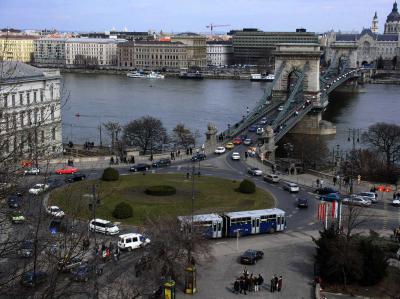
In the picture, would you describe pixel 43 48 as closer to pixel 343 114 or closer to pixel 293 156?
pixel 343 114

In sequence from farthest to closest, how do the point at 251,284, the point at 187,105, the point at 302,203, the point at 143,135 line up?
the point at 187,105, the point at 143,135, the point at 302,203, the point at 251,284

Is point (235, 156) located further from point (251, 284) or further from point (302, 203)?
point (251, 284)

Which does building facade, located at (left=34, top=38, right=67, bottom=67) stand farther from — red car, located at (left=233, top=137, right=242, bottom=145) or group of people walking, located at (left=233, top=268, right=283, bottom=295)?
group of people walking, located at (left=233, top=268, right=283, bottom=295)

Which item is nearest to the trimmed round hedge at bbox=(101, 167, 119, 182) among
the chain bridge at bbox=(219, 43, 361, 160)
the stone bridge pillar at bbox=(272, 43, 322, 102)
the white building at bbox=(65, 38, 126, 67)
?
the chain bridge at bbox=(219, 43, 361, 160)

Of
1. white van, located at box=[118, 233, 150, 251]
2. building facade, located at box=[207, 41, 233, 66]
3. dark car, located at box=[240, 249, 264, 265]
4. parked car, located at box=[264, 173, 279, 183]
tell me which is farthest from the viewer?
building facade, located at box=[207, 41, 233, 66]

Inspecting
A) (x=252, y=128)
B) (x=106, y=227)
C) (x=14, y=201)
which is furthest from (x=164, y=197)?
(x=252, y=128)

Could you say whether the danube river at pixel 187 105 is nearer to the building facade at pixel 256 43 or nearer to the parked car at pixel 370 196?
the parked car at pixel 370 196

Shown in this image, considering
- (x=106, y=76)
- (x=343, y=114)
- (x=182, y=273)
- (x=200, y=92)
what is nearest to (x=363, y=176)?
(x=182, y=273)
